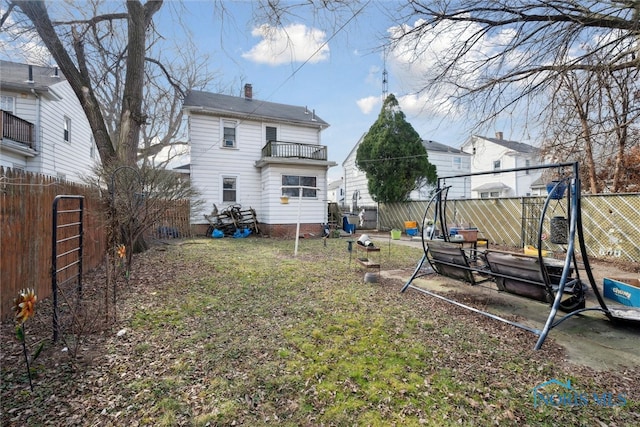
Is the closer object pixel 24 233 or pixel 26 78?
pixel 24 233

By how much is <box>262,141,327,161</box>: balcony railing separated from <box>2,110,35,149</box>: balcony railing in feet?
30.0

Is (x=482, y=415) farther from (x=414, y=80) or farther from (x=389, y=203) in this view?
(x=389, y=203)

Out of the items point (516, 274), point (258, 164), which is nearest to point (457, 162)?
point (258, 164)

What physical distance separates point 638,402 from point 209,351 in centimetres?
368

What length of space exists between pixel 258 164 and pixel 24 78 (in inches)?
405

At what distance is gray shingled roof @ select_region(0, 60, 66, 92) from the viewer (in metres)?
11.2

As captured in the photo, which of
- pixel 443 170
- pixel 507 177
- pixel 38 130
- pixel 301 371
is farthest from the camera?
pixel 507 177

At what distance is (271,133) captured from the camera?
576 inches

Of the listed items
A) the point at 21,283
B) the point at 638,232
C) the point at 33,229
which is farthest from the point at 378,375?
the point at 638,232

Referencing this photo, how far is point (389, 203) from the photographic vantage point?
17.2 meters

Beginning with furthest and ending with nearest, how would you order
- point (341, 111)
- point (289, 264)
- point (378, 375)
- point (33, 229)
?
point (341, 111)
point (289, 264)
point (33, 229)
point (378, 375)

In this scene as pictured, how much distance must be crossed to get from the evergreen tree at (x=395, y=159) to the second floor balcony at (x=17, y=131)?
1531 centimetres

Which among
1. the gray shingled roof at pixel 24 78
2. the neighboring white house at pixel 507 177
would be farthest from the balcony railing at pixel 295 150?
the neighboring white house at pixel 507 177

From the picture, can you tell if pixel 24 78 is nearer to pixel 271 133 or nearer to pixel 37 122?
pixel 37 122
